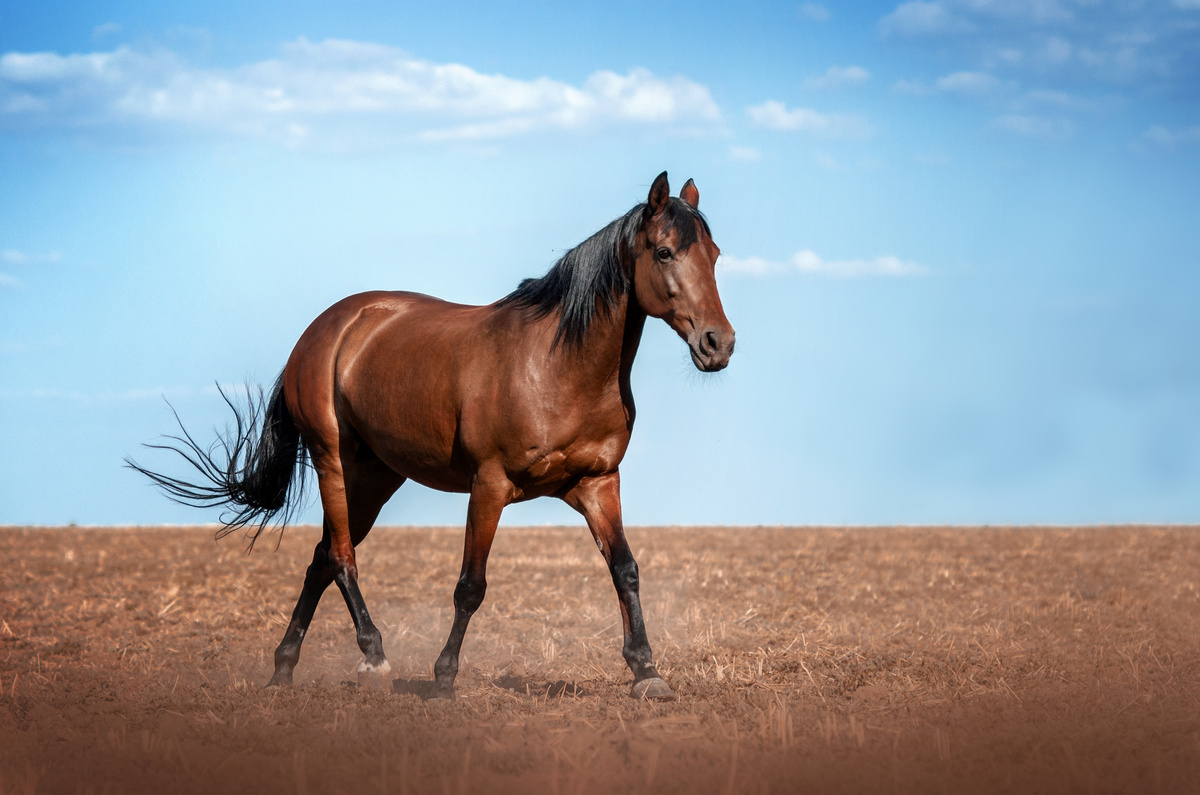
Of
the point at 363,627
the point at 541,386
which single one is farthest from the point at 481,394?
the point at 363,627

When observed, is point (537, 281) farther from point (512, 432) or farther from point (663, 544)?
point (663, 544)

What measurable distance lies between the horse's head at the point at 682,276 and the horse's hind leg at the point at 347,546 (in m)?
3.07

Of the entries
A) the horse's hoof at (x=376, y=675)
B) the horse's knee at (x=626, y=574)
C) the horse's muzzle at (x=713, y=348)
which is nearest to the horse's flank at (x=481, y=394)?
the horse's knee at (x=626, y=574)

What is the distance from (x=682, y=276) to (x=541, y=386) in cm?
112

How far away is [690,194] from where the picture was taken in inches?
260

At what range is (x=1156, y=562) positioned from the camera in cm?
1689

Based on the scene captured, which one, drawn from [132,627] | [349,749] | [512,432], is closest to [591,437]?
[512,432]

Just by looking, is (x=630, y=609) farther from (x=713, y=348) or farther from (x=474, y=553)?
(x=713, y=348)

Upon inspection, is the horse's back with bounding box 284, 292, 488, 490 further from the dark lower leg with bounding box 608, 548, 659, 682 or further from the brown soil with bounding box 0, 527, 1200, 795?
the brown soil with bounding box 0, 527, 1200, 795

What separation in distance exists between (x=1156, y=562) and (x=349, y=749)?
16.1 m

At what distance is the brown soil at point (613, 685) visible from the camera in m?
4.47

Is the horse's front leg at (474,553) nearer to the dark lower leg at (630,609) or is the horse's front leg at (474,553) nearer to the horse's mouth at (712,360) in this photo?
the dark lower leg at (630,609)

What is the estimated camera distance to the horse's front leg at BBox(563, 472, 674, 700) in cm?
623

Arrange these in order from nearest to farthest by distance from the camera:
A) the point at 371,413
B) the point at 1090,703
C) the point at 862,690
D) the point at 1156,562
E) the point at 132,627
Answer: the point at 1090,703 → the point at 862,690 → the point at 371,413 → the point at 132,627 → the point at 1156,562
